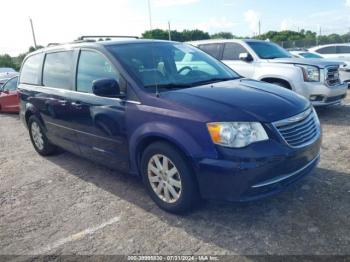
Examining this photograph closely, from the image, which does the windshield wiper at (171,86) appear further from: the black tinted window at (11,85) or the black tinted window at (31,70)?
the black tinted window at (11,85)

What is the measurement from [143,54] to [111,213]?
6.24 feet

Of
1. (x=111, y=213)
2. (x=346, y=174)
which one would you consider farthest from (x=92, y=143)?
(x=346, y=174)

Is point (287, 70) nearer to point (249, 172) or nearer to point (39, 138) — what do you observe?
point (249, 172)

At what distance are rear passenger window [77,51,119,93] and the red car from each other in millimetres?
7518

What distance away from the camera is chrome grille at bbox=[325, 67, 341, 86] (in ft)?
23.9

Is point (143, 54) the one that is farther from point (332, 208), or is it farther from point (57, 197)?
point (332, 208)

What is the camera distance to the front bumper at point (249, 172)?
2.89 m

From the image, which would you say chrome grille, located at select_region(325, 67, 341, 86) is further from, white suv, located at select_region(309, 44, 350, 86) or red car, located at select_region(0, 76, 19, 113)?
red car, located at select_region(0, 76, 19, 113)

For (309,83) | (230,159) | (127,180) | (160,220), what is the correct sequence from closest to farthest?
(230,159), (160,220), (127,180), (309,83)

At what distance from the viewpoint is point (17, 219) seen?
378 centimetres

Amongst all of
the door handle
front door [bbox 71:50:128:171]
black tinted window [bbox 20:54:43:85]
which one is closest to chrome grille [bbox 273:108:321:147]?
front door [bbox 71:50:128:171]

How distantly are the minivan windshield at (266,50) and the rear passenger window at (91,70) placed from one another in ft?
15.9

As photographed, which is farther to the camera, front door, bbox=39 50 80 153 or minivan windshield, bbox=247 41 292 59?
minivan windshield, bbox=247 41 292 59

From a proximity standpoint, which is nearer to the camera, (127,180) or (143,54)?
(143,54)
